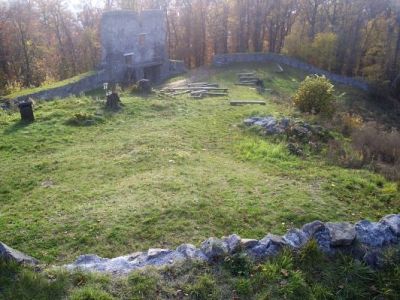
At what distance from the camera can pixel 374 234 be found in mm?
6039

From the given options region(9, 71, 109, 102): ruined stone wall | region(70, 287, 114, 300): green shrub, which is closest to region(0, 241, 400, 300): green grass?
region(70, 287, 114, 300): green shrub

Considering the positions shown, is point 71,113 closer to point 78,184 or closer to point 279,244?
point 78,184

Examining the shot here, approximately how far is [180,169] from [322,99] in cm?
913

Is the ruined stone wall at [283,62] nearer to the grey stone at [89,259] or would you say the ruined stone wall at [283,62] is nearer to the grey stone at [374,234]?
the grey stone at [374,234]

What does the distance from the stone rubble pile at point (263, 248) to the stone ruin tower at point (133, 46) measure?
63.9 feet

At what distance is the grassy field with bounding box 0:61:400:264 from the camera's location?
6.95 metres

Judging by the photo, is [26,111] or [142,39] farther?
[142,39]

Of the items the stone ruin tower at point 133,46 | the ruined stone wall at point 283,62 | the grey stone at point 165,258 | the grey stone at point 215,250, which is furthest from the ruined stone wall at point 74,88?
the grey stone at point 215,250

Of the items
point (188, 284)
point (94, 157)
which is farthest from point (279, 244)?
point (94, 157)

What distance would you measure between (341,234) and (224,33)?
1316 inches

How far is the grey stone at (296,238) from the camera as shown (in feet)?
18.8

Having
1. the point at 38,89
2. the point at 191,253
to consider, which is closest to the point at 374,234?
the point at 191,253

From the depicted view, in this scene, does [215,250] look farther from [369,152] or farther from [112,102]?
Answer: [112,102]

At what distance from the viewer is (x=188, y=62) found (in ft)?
124
